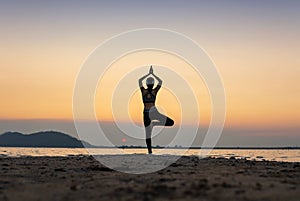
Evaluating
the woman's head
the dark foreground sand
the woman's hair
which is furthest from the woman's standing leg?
the dark foreground sand

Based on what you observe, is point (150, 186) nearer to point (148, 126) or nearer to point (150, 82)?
point (148, 126)

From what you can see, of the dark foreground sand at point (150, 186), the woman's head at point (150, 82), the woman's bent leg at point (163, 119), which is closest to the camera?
the dark foreground sand at point (150, 186)

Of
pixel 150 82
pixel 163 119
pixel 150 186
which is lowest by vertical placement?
pixel 150 186

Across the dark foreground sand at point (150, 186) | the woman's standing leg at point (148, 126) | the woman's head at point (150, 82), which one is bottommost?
the dark foreground sand at point (150, 186)

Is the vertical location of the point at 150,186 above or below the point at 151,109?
below

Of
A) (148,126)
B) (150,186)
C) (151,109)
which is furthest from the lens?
(148,126)

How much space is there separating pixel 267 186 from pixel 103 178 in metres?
5.59

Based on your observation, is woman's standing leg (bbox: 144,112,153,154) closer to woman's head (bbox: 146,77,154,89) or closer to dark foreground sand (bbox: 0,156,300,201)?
woman's head (bbox: 146,77,154,89)

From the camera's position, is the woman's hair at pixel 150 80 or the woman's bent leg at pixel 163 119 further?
the woman's hair at pixel 150 80

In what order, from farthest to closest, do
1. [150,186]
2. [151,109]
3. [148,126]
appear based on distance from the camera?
[148,126] → [151,109] → [150,186]

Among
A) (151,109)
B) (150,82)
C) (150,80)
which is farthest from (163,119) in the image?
(150,80)

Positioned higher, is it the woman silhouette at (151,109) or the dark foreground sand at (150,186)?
the woman silhouette at (151,109)

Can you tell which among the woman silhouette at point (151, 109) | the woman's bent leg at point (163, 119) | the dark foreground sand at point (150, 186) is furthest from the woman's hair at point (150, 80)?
the dark foreground sand at point (150, 186)

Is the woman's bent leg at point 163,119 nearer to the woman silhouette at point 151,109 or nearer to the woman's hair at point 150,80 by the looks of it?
the woman silhouette at point 151,109
